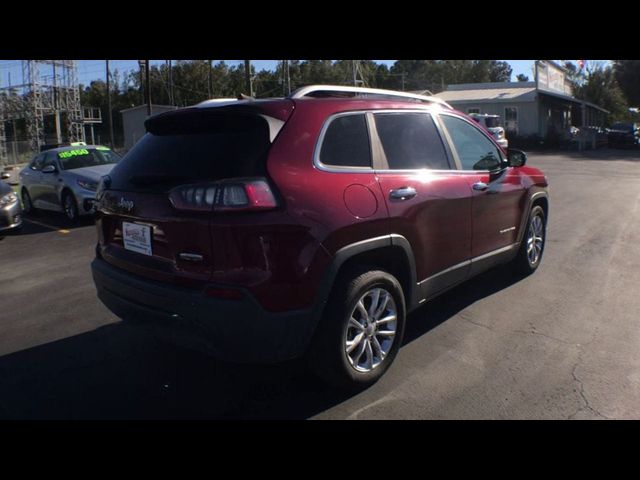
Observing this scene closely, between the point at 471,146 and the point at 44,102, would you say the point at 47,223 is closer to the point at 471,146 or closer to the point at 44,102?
the point at 471,146

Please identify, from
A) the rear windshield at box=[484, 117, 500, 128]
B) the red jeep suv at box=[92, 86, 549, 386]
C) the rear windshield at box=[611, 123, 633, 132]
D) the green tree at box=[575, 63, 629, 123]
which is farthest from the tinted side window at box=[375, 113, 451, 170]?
the green tree at box=[575, 63, 629, 123]

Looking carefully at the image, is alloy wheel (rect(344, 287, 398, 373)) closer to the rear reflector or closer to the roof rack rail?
the rear reflector

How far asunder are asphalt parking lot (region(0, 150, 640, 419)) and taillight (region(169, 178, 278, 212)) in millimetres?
1282

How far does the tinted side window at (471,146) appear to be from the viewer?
4867 millimetres

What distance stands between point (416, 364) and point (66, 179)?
8923 mm

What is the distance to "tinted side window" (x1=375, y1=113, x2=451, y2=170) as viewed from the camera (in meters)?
4.07

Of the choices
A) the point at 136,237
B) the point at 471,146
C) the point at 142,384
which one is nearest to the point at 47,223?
the point at 142,384

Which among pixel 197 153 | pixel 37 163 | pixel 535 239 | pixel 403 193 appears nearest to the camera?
pixel 197 153

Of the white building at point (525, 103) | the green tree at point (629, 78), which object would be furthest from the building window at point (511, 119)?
the green tree at point (629, 78)

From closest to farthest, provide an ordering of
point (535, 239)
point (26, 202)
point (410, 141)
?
point (410, 141) → point (535, 239) → point (26, 202)

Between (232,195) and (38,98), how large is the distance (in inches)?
1821

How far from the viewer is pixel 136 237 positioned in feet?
11.8
